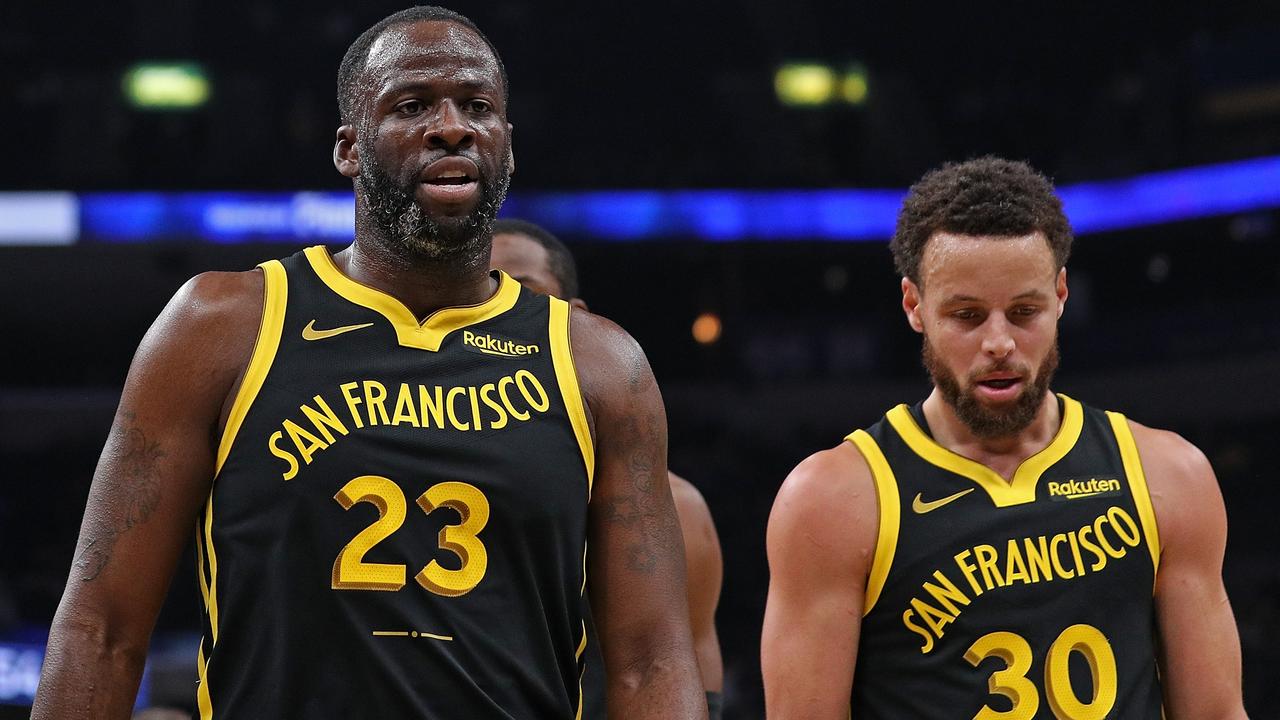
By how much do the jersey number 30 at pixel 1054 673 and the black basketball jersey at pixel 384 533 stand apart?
78 centimetres

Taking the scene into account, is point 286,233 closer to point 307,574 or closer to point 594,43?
point 594,43

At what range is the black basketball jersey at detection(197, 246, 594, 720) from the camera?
74.0 inches

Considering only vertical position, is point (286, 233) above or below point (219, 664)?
above

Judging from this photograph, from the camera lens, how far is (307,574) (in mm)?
1884

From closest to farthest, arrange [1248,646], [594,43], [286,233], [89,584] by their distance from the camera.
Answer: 1. [89,584]
2. [1248,646]
3. [286,233]
4. [594,43]

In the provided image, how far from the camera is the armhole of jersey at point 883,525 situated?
8.24 feet

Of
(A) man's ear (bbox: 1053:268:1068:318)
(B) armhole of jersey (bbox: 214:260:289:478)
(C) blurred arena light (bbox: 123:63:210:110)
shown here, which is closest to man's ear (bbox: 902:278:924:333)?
(A) man's ear (bbox: 1053:268:1068:318)

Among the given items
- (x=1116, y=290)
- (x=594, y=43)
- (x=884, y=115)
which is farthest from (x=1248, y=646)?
(x=594, y=43)

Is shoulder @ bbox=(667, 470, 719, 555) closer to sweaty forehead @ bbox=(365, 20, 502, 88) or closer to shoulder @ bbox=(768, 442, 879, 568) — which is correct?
shoulder @ bbox=(768, 442, 879, 568)

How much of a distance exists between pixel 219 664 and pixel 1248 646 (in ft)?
30.1

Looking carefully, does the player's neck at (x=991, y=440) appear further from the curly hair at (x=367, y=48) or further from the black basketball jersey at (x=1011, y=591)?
the curly hair at (x=367, y=48)

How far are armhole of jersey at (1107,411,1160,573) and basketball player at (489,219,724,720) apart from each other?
1.06m

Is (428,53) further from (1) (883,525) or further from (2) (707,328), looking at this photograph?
(2) (707,328)

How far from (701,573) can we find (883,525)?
3.49ft
